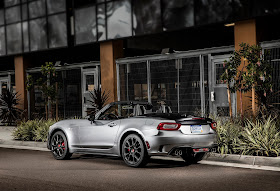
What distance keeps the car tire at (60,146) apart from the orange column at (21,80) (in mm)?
14689

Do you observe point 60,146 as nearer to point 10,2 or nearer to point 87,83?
point 87,83

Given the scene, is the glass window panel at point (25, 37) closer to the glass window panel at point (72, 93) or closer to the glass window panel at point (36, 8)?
the glass window panel at point (36, 8)

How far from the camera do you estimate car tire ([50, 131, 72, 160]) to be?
11031 millimetres

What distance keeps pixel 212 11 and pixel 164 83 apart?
361 cm

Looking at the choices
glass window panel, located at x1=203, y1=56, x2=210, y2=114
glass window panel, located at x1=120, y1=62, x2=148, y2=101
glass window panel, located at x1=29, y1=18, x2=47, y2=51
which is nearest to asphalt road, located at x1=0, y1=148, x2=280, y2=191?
glass window panel, located at x1=203, y1=56, x2=210, y2=114

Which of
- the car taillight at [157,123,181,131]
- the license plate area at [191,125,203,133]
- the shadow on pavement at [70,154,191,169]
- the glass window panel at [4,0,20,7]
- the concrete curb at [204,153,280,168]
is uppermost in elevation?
the glass window panel at [4,0,20,7]

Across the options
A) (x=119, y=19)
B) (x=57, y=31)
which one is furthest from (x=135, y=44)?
(x=57, y=31)

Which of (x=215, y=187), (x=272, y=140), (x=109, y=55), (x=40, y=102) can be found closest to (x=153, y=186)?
(x=215, y=187)

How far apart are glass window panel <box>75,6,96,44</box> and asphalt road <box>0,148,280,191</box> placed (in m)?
11.6

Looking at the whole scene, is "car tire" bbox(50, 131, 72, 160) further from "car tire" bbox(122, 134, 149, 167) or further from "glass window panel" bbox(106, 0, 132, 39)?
"glass window panel" bbox(106, 0, 132, 39)

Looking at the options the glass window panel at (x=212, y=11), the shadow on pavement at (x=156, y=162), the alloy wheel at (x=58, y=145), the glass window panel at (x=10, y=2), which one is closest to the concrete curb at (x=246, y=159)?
the shadow on pavement at (x=156, y=162)

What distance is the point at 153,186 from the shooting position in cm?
757

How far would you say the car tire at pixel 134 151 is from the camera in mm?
9258

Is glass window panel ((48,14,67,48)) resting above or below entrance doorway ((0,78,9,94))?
above
